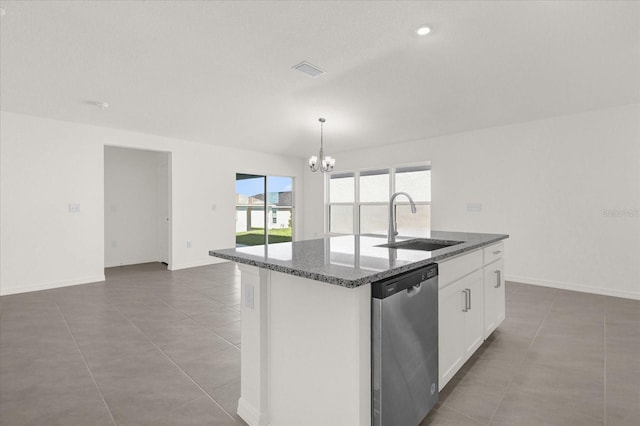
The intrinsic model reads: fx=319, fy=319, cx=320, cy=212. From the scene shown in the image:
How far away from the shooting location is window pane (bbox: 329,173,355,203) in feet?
23.2

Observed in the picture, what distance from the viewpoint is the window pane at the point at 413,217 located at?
19.0 feet

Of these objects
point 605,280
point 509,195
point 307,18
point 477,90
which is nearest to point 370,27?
point 307,18

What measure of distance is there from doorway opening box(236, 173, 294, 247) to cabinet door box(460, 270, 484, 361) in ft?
18.5

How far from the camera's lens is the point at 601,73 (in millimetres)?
3432

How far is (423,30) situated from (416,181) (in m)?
3.33

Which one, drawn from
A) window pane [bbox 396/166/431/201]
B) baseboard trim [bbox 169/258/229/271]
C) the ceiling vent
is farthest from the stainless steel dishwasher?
baseboard trim [bbox 169/258/229/271]

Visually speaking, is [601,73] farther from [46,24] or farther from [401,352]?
[46,24]

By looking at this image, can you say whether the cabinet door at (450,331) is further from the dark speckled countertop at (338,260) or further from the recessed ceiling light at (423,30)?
the recessed ceiling light at (423,30)

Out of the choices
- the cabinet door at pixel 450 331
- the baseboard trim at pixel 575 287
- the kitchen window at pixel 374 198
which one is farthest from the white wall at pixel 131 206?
the baseboard trim at pixel 575 287

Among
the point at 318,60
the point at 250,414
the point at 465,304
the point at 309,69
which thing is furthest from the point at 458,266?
the point at 309,69

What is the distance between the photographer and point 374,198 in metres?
6.67

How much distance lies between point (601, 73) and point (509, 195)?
1812 mm

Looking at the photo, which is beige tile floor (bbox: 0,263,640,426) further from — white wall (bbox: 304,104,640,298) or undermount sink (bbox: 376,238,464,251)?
undermount sink (bbox: 376,238,464,251)

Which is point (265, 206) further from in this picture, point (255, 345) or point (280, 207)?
point (255, 345)
